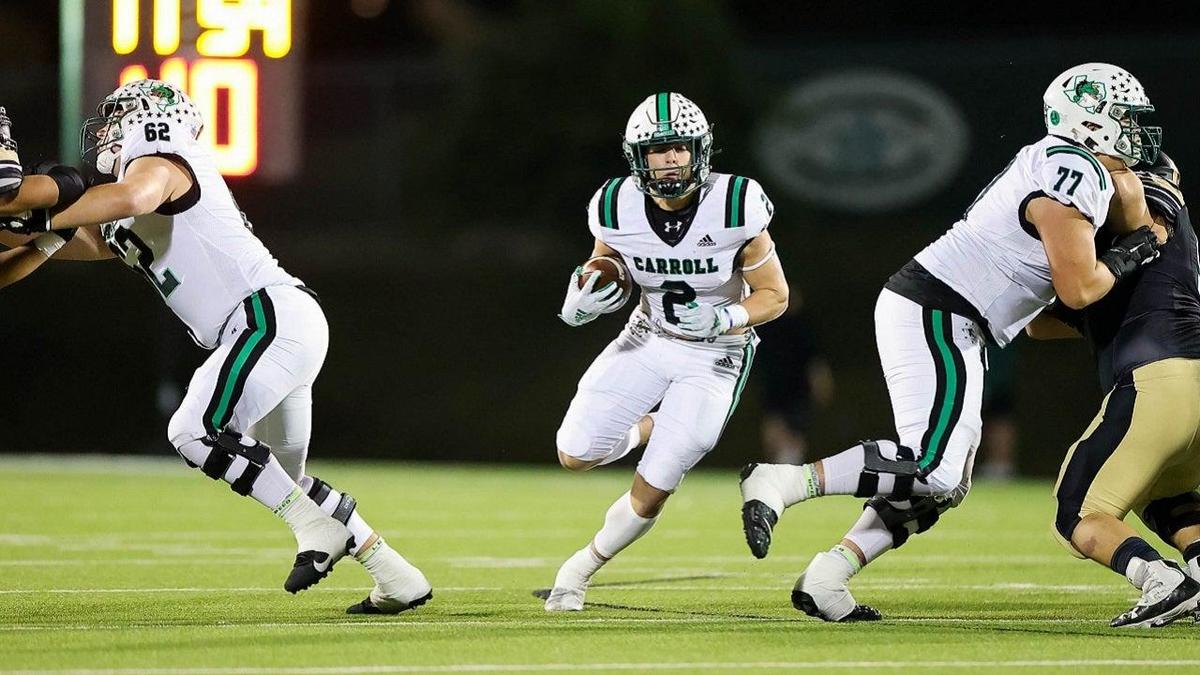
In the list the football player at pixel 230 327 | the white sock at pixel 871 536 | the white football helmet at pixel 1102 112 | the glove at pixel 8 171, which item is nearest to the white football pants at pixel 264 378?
the football player at pixel 230 327

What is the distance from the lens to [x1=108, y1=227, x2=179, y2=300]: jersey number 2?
17.1 ft

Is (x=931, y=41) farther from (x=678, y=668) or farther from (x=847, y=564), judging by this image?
(x=678, y=668)

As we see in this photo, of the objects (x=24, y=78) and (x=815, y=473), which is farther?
(x=24, y=78)

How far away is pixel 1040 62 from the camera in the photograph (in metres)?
17.4

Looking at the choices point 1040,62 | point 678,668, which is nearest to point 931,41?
point 1040,62

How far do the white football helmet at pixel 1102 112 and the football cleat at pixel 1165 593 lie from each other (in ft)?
3.85

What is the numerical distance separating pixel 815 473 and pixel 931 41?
14.1 metres

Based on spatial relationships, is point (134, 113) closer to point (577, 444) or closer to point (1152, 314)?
point (577, 444)

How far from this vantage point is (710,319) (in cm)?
526

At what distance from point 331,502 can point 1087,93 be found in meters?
2.47

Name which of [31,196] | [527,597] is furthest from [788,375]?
[31,196]

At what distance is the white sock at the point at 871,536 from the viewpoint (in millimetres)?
5250

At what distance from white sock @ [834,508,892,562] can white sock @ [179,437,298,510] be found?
5.40 ft


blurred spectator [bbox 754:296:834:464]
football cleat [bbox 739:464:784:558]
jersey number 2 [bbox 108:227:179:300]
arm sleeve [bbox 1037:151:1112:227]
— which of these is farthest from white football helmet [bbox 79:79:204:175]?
blurred spectator [bbox 754:296:834:464]
